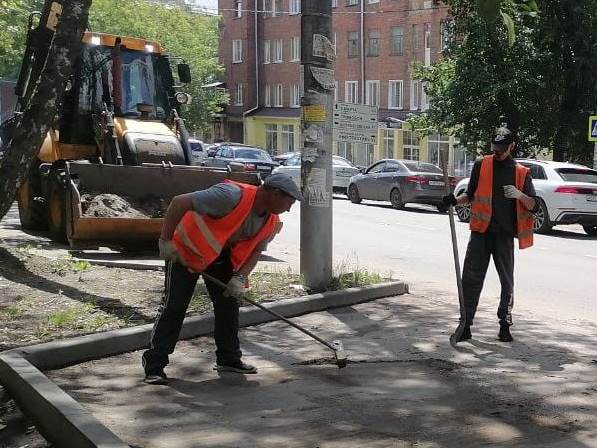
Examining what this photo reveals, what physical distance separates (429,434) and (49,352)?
2.77 metres

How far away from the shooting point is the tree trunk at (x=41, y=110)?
245 inches

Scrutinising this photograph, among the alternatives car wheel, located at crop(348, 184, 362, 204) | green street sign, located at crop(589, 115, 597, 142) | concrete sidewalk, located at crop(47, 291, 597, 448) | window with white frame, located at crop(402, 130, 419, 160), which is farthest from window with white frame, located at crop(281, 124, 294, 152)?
concrete sidewalk, located at crop(47, 291, 597, 448)

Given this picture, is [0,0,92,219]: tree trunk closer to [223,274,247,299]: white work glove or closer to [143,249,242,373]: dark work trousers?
[143,249,242,373]: dark work trousers

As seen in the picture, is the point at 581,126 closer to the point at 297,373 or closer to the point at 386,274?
the point at 386,274

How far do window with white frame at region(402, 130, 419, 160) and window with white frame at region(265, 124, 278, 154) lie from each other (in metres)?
13.1

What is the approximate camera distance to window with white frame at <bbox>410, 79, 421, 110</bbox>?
44156 mm

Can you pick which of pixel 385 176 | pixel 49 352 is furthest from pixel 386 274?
pixel 385 176

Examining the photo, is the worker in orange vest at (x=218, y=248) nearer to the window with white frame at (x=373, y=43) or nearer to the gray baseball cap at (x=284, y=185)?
the gray baseball cap at (x=284, y=185)

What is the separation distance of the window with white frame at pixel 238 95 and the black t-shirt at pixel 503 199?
5267 cm

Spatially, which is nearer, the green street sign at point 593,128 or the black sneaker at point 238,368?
the black sneaker at point 238,368

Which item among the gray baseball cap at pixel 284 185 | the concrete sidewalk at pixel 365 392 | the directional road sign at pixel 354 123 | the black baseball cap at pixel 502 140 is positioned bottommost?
the concrete sidewalk at pixel 365 392

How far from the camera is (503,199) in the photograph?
6949 millimetres

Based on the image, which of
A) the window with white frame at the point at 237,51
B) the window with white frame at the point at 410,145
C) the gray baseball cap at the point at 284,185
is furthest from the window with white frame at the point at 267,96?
the gray baseball cap at the point at 284,185

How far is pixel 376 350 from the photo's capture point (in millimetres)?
6746
